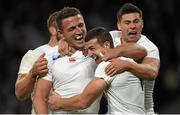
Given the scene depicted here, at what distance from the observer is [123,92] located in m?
3.51

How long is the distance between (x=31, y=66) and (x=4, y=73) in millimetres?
3170

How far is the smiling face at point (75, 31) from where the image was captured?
12.3ft

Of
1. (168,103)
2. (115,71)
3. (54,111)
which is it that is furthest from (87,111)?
(168,103)

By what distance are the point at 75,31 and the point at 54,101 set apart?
1.62ft

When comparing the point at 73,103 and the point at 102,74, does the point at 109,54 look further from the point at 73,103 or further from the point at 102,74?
the point at 73,103

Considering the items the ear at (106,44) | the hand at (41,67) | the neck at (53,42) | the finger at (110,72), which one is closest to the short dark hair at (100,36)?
the ear at (106,44)

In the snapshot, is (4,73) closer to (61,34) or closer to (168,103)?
(168,103)

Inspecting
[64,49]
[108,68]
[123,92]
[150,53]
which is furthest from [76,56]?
[150,53]

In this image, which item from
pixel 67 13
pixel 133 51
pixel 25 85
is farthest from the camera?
pixel 25 85

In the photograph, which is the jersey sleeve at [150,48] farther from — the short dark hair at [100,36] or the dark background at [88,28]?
the dark background at [88,28]

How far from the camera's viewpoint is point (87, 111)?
381 centimetres

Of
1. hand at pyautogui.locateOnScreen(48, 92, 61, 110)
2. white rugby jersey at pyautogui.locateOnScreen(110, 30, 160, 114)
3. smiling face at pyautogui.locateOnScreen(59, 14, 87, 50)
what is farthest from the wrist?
white rugby jersey at pyautogui.locateOnScreen(110, 30, 160, 114)

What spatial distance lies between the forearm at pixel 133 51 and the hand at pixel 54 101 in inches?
20.2

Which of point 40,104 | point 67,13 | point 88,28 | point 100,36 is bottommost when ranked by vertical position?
point 88,28
